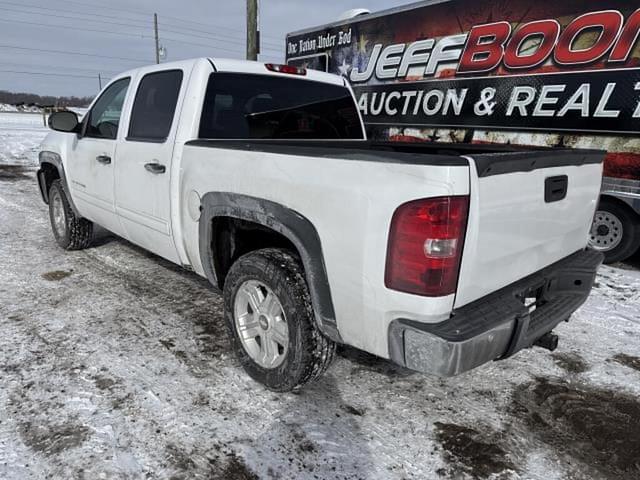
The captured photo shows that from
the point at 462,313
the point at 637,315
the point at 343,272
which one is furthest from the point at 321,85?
the point at 637,315

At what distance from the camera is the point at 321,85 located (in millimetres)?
3863

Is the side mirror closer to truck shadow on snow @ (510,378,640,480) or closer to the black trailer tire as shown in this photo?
truck shadow on snow @ (510,378,640,480)

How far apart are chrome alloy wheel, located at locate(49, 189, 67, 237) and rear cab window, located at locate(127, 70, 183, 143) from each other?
2.06 m

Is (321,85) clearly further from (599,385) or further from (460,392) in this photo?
(599,385)

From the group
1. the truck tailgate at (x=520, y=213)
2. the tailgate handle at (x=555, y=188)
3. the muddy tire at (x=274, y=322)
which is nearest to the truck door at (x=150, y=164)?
the muddy tire at (x=274, y=322)

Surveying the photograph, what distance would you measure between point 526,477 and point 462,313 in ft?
2.80

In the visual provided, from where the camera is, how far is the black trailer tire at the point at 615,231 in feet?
17.1

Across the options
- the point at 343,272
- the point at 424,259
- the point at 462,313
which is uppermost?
the point at 424,259

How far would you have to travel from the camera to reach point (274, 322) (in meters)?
2.61

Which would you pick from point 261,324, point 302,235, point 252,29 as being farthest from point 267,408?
point 252,29

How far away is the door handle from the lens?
3.12 m

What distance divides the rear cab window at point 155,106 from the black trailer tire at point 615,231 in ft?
16.1

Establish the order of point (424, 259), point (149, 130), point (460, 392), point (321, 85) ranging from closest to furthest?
point (424, 259)
point (460, 392)
point (149, 130)
point (321, 85)

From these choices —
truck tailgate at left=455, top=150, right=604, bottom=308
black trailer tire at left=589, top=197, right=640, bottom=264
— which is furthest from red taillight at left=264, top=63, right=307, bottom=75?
black trailer tire at left=589, top=197, right=640, bottom=264
